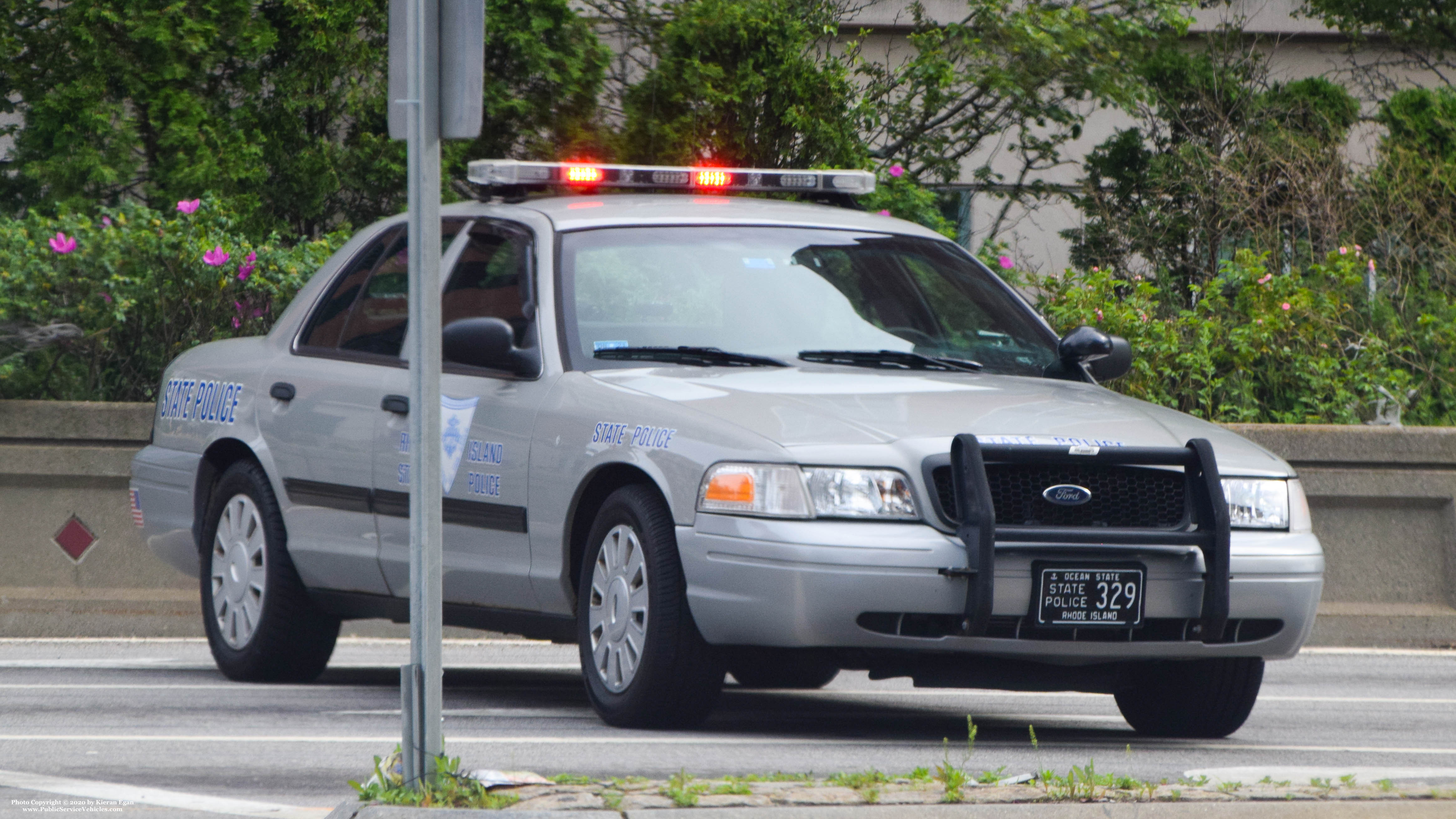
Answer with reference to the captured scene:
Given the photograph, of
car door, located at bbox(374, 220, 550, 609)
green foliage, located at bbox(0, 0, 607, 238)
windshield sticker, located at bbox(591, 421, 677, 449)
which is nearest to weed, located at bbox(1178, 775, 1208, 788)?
windshield sticker, located at bbox(591, 421, 677, 449)

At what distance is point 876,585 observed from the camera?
5961mm

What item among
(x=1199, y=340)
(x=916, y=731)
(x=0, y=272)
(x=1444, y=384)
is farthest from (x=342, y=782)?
(x=1444, y=384)

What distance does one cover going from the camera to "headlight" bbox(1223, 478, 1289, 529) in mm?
6469

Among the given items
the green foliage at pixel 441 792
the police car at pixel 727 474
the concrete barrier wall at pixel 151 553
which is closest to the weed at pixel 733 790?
the green foliage at pixel 441 792

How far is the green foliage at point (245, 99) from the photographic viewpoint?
44.9 feet

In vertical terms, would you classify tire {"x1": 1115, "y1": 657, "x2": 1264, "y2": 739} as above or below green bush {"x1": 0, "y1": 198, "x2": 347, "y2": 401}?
below

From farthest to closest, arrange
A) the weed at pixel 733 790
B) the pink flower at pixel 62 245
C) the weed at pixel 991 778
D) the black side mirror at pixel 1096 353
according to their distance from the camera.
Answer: the pink flower at pixel 62 245 < the black side mirror at pixel 1096 353 < the weed at pixel 991 778 < the weed at pixel 733 790

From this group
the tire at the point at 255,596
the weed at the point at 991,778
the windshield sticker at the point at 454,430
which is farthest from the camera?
the tire at the point at 255,596

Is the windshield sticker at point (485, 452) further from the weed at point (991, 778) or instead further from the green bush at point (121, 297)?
the green bush at point (121, 297)

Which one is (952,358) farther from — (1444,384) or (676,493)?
(1444,384)

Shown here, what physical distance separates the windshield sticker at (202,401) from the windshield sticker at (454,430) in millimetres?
1399

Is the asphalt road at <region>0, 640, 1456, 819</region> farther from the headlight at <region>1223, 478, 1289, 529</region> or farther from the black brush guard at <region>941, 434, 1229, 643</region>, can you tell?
the headlight at <region>1223, 478, 1289, 529</region>

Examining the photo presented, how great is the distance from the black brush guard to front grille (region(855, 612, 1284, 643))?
0.15ft

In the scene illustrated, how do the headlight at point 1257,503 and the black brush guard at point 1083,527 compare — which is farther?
the headlight at point 1257,503
